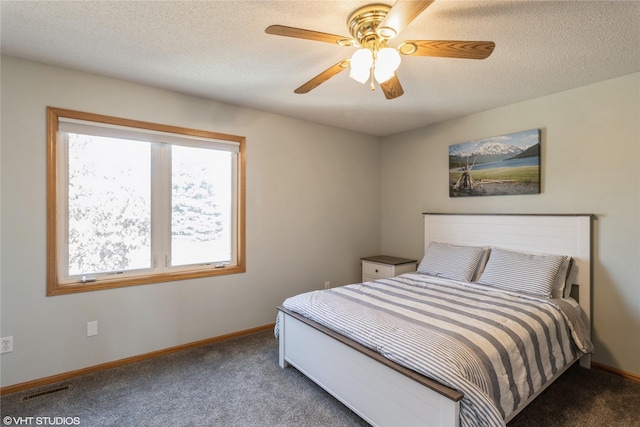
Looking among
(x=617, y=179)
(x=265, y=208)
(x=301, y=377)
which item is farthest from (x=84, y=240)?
(x=617, y=179)

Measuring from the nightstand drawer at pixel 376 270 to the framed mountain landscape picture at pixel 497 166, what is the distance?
44.9 inches

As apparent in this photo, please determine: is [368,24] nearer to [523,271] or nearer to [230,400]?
[523,271]

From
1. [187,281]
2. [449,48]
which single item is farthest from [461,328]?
[187,281]

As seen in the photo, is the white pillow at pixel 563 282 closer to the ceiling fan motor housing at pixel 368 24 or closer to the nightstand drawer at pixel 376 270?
the nightstand drawer at pixel 376 270

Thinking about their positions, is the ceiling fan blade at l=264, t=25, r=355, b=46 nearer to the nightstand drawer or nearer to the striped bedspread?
the striped bedspread

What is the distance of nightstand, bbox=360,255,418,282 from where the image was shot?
374cm

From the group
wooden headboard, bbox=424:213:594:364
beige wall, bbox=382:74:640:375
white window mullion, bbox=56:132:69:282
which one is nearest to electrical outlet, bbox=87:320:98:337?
white window mullion, bbox=56:132:69:282

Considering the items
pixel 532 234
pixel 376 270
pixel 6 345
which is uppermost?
pixel 532 234

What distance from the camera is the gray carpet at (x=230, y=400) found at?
1950 millimetres

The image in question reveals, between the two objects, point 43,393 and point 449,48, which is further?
point 43,393

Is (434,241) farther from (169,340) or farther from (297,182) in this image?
(169,340)

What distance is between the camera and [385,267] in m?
3.80

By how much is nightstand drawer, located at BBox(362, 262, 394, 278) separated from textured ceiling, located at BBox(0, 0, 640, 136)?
190 cm

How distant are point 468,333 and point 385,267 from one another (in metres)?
2.04
